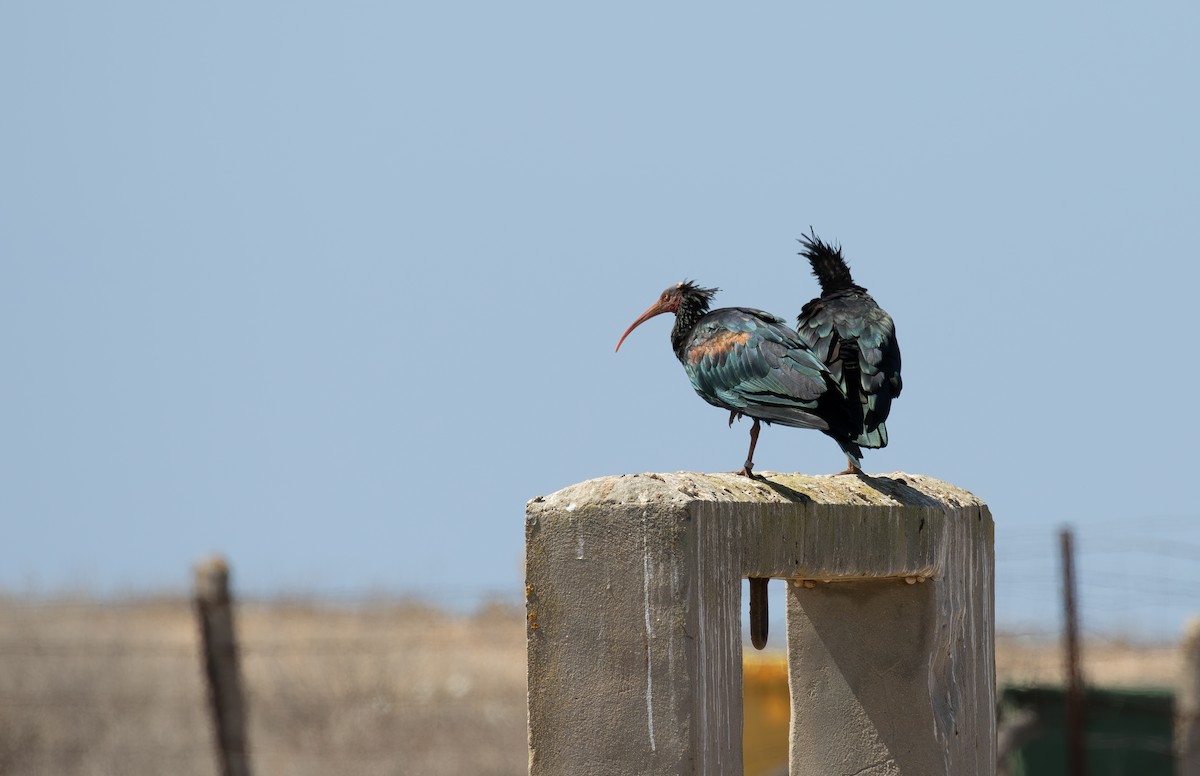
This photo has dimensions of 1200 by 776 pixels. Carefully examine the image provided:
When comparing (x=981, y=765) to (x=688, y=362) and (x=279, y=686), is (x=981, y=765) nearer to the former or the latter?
(x=688, y=362)

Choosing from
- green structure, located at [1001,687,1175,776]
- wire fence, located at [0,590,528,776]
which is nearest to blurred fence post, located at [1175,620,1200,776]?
green structure, located at [1001,687,1175,776]

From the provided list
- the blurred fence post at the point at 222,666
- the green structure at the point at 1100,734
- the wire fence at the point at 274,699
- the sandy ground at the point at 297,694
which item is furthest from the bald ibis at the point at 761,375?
the wire fence at the point at 274,699

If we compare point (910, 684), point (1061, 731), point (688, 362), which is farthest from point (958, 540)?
point (1061, 731)

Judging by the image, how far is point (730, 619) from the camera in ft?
15.8

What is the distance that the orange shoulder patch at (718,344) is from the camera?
17.8ft

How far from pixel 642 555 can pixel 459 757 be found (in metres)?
12.0

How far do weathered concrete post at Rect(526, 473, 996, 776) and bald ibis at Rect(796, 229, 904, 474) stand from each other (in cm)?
23

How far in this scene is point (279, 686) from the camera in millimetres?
18062

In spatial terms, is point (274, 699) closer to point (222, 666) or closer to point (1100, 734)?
point (222, 666)

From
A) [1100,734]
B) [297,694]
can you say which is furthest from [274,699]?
[1100,734]

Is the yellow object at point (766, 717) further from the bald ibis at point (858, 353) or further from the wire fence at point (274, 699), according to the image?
the bald ibis at point (858, 353)

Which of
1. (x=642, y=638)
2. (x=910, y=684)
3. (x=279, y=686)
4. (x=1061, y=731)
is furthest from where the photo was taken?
(x=279, y=686)

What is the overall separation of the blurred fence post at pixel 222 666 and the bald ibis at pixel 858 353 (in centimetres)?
534

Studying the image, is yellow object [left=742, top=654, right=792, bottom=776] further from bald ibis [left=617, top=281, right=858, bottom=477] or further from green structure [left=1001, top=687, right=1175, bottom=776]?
bald ibis [left=617, top=281, right=858, bottom=477]
